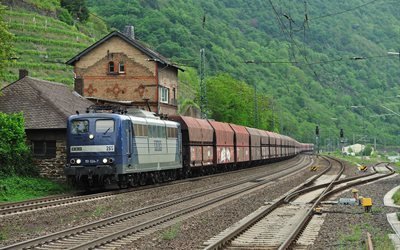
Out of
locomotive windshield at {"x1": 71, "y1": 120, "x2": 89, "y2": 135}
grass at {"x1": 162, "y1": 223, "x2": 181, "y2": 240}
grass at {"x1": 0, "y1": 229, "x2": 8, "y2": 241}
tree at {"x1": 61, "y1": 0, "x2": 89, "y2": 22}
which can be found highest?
tree at {"x1": 61, "y1": 0, "x2": 89, "y2": 22}

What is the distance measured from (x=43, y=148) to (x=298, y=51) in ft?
442

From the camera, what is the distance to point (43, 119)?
3147 centimetres

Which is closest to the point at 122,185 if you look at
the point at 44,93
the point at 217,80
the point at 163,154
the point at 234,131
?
the point at 163,154

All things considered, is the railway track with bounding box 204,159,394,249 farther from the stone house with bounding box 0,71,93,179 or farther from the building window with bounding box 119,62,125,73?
the building window with bounding box 119,62,125,73

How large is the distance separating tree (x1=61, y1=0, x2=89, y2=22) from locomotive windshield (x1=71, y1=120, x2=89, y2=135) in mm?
123461

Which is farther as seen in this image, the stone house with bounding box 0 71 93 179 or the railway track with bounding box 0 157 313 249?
the stone house with bounding box 0 71 93 179

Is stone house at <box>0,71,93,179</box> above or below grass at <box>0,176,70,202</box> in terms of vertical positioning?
above

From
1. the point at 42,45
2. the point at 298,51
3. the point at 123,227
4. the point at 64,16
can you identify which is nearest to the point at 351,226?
the point at 123,227

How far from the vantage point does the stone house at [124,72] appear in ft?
186

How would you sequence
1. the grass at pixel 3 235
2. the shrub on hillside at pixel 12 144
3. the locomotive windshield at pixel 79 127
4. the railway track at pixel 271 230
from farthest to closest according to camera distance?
the shrub on hillside at pixel 12 144 → the locomotive windshield at pixel 79 127 → the grass at pixel 3 235 → the railway track at pixel 271 230

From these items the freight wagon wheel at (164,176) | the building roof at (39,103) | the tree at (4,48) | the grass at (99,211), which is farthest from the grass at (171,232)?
the tree at (4,48)

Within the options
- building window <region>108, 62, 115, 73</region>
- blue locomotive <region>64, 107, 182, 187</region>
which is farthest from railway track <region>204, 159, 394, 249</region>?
building window <region>108, 62, 115, 73</region>

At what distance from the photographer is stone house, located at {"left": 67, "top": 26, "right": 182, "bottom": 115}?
5681 centimetres

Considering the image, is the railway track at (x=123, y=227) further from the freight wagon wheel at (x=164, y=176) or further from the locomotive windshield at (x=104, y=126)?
the freight wagon wheel at (x=164, y=176)
